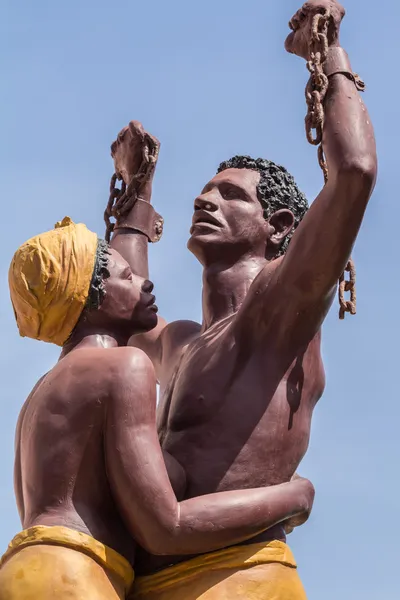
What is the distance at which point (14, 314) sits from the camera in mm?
6785

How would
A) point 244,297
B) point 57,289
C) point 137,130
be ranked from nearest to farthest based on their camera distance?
point 57,289 < point 244,297 < point 137,130

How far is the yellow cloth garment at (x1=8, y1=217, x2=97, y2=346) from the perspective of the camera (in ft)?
21.2

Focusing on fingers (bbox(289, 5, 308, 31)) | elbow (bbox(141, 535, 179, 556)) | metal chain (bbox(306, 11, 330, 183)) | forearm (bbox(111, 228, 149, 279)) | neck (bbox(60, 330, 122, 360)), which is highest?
fingers (bbox(289, 5, 308, 31))

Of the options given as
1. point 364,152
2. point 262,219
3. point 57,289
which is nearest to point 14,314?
point 57,289

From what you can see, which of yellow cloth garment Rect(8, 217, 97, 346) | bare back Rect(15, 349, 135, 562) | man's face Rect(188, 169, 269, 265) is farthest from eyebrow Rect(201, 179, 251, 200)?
bare back Rect(15, 349, 135, 562)

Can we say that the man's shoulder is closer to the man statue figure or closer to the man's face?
the man statue figure

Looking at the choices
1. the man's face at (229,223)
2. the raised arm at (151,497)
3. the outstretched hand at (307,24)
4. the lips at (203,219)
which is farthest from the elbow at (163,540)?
the outstretched hand at (307,24)

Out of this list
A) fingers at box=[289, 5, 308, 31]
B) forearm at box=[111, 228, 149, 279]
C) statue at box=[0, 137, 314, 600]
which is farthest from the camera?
forearm at box=[111, 228, 149, 279]

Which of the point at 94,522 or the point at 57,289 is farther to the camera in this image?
the point at 57,289

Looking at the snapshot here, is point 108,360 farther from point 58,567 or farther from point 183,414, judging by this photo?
point 58,567

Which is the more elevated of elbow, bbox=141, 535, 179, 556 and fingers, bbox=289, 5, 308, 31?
fingers, bbox=289, 5, 308, 31

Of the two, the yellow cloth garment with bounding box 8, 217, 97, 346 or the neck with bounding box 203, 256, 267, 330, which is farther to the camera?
the neck with bounding box 203, 256, 267, 330

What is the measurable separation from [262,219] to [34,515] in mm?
2087

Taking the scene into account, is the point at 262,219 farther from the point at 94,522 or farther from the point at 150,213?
the point at 94,522
